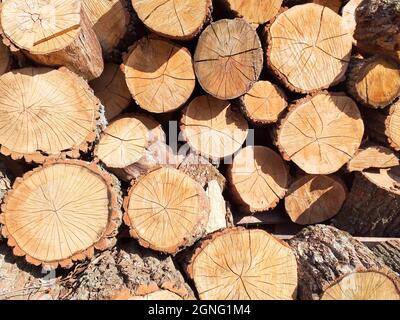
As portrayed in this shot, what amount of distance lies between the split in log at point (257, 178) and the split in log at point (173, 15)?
1.02m

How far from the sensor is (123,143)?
2.97 m

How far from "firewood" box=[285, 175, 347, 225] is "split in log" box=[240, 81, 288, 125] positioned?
1.94ft

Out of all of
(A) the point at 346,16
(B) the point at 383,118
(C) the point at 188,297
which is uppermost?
(A) the point at 346,16

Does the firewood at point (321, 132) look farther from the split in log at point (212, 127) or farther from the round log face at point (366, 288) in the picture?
the round log face at point (366, 288)

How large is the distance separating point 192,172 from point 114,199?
0.73 m

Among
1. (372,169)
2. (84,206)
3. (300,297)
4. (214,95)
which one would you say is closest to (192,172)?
(214,95)

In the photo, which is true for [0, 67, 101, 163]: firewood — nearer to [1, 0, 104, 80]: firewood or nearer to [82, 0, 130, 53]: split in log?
[1, 0, 104, 80]: firewood

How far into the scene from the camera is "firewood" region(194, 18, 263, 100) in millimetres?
2754

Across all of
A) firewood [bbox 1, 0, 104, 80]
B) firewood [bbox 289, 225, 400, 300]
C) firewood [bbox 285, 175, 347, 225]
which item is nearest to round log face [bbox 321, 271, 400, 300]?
firewood [bbox 289, 225, 400, 300]

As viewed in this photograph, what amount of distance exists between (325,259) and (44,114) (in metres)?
1.93

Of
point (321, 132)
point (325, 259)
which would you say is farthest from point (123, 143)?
point (325, 259)

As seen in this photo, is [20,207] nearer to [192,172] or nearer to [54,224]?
[54,224]

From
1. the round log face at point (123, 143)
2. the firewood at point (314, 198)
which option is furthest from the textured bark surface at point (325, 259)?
the round log face at point (123, 143)

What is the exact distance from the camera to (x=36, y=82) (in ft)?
8.73
